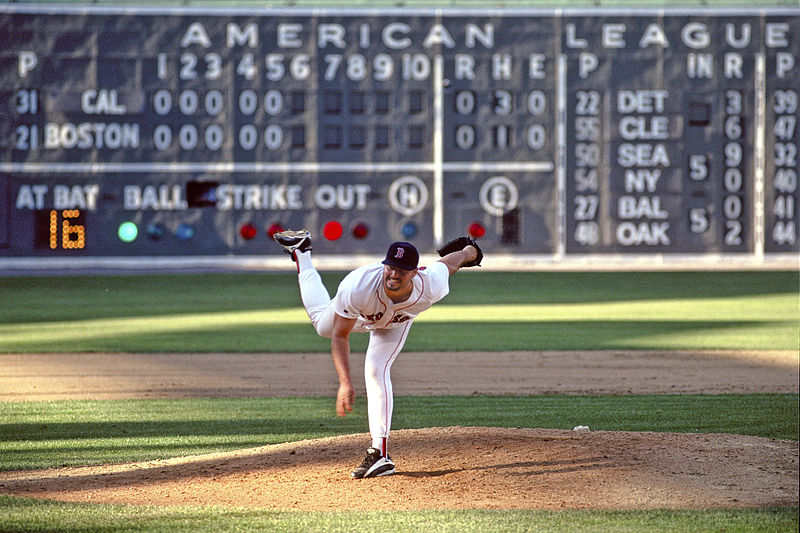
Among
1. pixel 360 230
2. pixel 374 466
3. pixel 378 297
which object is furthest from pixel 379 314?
pixel 360 230

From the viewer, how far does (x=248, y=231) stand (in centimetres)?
3059

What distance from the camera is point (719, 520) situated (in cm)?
610

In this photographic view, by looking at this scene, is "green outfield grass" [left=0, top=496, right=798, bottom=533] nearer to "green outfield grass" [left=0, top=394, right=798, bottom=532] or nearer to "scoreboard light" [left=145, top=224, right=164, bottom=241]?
"green outfield grass" [left=0, top=394, right=798, bottom=532]

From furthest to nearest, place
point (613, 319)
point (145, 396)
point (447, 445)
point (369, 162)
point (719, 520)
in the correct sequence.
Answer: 1. point (369, 162)
2. point (613, 319)
3. point (145, 396)
4. point (447, 445)
5. point (719, 520)

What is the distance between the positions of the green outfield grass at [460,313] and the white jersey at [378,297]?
30.4ft

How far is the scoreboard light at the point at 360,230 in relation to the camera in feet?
100

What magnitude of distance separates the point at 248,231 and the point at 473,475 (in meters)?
23.8

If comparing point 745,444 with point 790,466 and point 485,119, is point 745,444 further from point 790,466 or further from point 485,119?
point 485,119

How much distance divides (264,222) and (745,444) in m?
23.4

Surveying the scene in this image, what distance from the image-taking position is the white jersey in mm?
6816

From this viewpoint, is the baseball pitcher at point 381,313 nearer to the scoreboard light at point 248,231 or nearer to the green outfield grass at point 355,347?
the green outfield grass at point 355,347

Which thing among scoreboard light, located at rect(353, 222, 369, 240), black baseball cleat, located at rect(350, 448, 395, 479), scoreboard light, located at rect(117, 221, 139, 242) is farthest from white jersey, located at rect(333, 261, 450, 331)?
scoreboard light, located at rect(117, 221, 139, 242)

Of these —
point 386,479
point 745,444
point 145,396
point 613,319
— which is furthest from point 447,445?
point 613,319

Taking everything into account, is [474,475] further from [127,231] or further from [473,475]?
[127,231]
